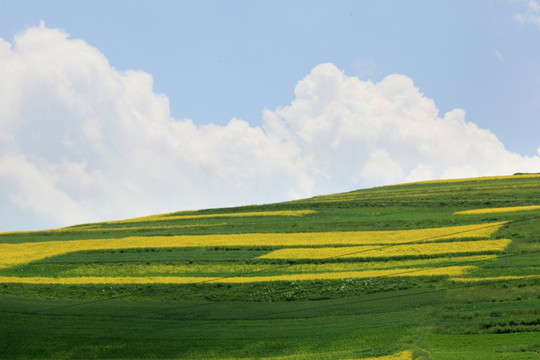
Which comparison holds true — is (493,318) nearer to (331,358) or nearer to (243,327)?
(331,358)

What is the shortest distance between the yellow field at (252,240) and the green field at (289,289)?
13cm

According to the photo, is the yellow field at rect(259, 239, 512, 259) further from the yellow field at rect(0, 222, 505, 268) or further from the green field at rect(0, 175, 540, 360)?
the yellow field at rect(0, 222, 505, 268)

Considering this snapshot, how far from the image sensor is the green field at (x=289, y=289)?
28.8 metres

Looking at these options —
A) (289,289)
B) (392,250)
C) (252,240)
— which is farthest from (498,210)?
(289,289)

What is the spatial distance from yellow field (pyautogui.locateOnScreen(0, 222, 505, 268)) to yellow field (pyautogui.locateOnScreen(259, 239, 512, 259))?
63.5 inches

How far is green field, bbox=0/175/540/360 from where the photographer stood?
94.4ft

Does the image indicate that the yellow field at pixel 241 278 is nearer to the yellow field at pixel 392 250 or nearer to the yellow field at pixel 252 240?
the yellow field at pixel 392 250

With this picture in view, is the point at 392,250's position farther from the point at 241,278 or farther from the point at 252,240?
the point at 252,240

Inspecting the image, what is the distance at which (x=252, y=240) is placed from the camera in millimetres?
47312

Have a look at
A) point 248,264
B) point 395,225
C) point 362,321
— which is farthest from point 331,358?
point 395,225

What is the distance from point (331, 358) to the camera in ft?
86.4

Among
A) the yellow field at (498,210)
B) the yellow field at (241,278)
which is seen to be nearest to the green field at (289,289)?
the yellow field at (241,278)

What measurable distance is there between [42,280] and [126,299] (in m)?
7.65

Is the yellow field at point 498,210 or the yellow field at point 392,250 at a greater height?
the yellow field at point 498,210
